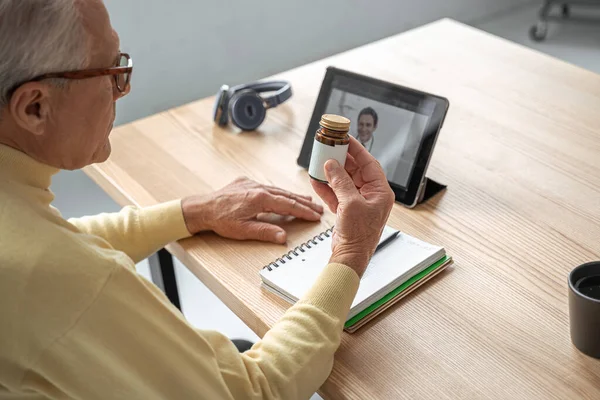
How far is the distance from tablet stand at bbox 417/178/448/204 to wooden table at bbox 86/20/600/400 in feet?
0.07

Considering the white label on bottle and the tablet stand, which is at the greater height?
the white label on bottle

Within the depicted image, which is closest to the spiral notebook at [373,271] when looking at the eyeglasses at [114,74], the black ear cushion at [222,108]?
the eyeglasses at [114,74]

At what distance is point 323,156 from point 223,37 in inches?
71.7

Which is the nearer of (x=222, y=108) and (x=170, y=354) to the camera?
(x=170, y=354)

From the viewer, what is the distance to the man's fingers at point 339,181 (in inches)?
46.1

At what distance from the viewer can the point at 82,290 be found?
0.91 metres

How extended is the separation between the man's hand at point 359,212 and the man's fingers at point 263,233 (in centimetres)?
14

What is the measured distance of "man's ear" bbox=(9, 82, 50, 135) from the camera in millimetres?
925

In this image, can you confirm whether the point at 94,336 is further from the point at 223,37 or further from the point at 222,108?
the point at 223,37

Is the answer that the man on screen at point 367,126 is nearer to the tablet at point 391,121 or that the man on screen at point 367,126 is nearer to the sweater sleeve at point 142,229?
the tablet at point 391,121

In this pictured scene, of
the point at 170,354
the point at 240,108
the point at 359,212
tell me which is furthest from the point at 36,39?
the point at 240,108

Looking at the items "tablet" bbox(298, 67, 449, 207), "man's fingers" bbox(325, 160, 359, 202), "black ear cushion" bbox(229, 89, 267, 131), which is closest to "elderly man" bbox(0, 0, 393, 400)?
"man's fingers" bbox(325, 160, 359, 202)

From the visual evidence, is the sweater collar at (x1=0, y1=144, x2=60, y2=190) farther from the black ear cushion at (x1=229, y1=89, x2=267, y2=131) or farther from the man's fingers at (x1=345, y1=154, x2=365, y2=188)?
the black ear cushion at (x1=229, y1=89, x2=267, y2=131)

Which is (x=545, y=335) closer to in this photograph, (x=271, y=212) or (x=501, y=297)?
(x=501, y=297)
